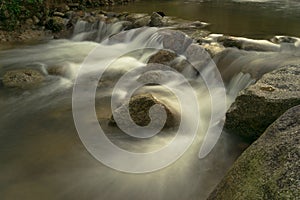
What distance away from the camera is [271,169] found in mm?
2459

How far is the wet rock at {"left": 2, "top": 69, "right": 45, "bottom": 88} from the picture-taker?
25.3 feet

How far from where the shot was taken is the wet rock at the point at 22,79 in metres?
7.70

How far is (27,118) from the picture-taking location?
6.32m

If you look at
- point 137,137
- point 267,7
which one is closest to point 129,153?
point 137,137

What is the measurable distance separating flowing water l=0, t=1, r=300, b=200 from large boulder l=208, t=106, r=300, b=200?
149 centimetres

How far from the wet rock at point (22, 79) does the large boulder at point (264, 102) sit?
16.2ft

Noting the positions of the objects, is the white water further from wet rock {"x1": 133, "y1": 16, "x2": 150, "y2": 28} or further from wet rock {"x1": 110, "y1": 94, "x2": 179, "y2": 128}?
wet rock {"x1": 133, "y1": 16, "x2": 150, "y2": 28}

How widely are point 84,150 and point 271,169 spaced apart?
10.6ft

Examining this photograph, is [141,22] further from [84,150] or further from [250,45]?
[84,150]

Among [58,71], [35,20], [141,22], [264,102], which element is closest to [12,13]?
[35,20]

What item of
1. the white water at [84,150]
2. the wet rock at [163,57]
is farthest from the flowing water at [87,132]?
the wet rock at [163,57]

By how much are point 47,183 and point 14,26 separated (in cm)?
1010

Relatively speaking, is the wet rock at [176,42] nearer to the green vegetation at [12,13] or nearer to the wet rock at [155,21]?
the wet rock at [155,21]

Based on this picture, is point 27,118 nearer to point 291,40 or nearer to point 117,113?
point 117,113
